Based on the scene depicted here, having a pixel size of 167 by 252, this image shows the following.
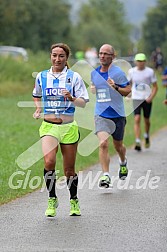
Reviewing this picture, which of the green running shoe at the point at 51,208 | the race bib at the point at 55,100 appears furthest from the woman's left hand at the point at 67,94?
the green running shoe at the point at 51,208

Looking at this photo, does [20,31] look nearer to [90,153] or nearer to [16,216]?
[90,153]

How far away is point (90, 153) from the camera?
16.6 meters

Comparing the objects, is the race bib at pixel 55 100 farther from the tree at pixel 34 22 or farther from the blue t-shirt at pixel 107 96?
the tree at pixel 34 22

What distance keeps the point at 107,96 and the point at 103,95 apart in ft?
0.20

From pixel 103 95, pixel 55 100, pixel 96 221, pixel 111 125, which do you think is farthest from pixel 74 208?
pixel 103 95

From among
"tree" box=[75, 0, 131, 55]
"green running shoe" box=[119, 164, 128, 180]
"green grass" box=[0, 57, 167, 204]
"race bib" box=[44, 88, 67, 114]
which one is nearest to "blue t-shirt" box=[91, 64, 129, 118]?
"green running shoe" box=[119, 164, 128, 180]

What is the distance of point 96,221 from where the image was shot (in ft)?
31.1

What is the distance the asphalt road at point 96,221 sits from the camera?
8.15 meters

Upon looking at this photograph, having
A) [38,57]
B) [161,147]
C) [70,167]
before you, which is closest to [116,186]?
[70,167]

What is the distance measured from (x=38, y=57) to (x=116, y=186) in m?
25.3

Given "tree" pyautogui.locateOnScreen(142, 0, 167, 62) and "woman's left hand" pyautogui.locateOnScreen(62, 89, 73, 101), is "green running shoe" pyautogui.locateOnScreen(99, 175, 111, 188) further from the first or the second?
"tree" pyautogui.locateOnScreen(142, 0, 167, 62)

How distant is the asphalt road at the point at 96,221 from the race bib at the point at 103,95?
4.33 ft

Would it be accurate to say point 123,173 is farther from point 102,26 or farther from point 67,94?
point 102,26

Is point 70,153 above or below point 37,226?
above
